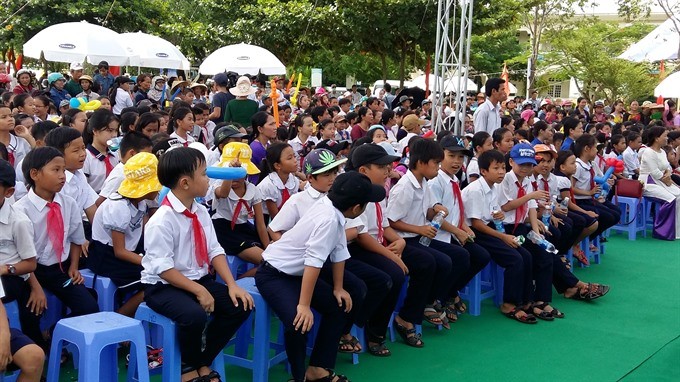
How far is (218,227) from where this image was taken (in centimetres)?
461

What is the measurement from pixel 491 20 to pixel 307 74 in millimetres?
17837

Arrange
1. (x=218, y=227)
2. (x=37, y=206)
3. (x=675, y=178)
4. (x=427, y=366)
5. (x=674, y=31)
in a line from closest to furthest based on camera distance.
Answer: (x=37, y=206) → (x=427, y=366) → (x=218, y=227) → (x=675, y=178) → (x=674, y=31)

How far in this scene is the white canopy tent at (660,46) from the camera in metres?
11.1

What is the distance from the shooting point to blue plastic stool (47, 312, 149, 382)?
292 cm

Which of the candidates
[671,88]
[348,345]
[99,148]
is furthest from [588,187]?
[671,88]

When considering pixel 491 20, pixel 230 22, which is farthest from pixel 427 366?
pixel 230 22

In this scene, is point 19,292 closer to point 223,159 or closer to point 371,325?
point 223,159

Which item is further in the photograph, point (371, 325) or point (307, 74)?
point (307, 74)

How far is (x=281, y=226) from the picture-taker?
414cm

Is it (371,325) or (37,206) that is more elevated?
(37,206)

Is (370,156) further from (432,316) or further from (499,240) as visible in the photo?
(499,240)

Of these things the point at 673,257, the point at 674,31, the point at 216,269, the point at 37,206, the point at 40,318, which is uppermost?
the point at 674,31

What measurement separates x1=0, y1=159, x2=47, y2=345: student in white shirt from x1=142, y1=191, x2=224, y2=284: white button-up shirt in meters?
0.54

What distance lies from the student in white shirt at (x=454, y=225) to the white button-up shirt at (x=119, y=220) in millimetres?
2059
